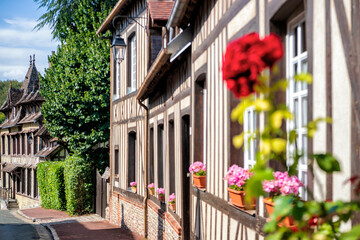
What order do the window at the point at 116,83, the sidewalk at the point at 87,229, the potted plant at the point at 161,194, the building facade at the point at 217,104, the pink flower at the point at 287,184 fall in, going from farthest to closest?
1. the window at the point at 116,83
2. the sidewalk at the point at 87,229
3. the potted plant at the point at 161,194
4. the pink flower at the point at 287,184
5. the building facade at the point at 217,104

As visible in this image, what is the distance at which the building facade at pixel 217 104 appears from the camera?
3008 mm

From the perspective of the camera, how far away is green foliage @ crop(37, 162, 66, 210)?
82.6 ft

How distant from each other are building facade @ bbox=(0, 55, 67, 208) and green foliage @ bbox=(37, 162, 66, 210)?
169 inches

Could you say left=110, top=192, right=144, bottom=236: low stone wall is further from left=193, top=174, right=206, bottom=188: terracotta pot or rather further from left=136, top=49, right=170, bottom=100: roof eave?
left=193, top=174, right=206, bottom=188: terracotta pot

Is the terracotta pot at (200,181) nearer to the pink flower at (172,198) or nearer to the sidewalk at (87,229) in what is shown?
the pink flower at (172,198)

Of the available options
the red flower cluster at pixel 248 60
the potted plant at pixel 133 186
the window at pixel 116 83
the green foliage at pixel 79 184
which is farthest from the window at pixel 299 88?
the green foliage at pixel 79 184

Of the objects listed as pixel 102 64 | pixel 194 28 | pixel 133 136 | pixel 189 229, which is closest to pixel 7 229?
pixel 133 136

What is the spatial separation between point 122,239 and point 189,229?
5294 millimetres

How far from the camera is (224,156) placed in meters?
5.96

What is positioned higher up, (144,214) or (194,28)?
(194,28)

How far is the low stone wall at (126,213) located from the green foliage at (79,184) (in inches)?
147

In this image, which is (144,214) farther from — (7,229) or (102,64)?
(102,64)

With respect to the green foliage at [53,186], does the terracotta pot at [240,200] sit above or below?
above

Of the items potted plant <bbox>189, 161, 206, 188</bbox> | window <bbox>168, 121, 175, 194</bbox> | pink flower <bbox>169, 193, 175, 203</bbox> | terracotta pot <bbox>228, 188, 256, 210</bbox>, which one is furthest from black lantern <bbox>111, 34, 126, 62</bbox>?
terracotta pot <bbox>228, 188, 256, 210</bbox>
